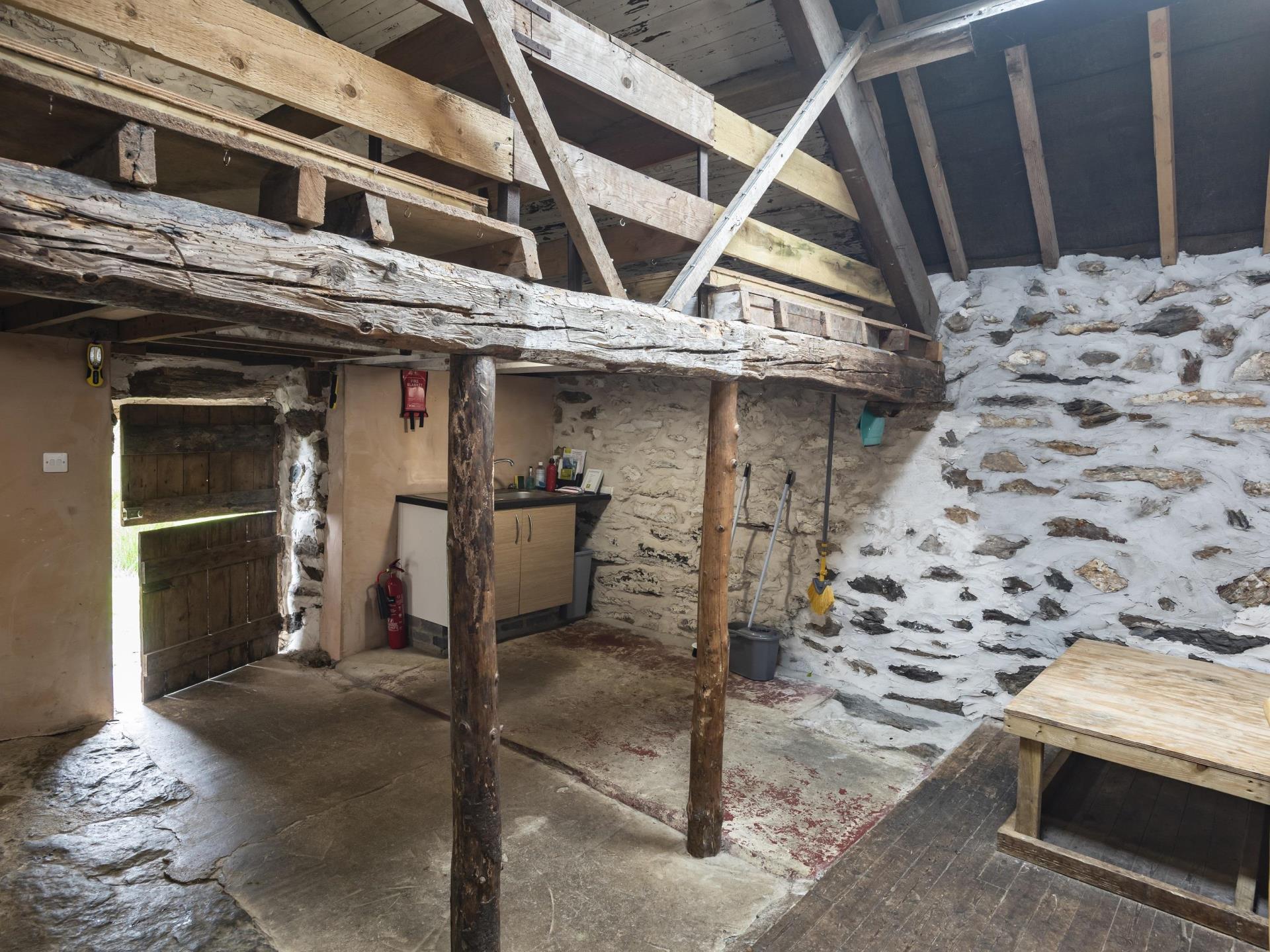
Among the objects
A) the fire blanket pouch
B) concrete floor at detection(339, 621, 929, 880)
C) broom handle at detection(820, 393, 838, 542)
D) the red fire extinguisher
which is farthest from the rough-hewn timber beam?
the red fire extinguisher

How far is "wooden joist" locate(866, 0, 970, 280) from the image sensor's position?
3.12 m

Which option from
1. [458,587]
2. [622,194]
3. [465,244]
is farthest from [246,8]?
[458,587]

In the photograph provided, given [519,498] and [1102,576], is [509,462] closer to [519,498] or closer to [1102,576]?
[519,498]

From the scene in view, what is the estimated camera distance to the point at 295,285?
154 centimetres

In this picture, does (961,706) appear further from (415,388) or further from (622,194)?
(415,388)

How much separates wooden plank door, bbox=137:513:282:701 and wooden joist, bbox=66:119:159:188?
11.1ft

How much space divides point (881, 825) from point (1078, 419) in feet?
7.44

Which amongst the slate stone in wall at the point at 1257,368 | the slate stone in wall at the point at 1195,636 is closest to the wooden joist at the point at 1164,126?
the slate stone in wall at the point at 1257,368

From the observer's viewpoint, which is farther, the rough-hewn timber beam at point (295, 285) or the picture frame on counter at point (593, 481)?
the picture frame on counter at point (593, 481)

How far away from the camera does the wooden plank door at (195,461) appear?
3969mm

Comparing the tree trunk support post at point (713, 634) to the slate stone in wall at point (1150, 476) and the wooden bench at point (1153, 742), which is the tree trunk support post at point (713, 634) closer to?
the wooden bench at point (1153, 742)

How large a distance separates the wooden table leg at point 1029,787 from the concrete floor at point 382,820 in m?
0.65

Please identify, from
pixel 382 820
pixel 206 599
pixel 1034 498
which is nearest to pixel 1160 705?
Result: pixel 1034 498

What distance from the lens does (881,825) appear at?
282 cm
